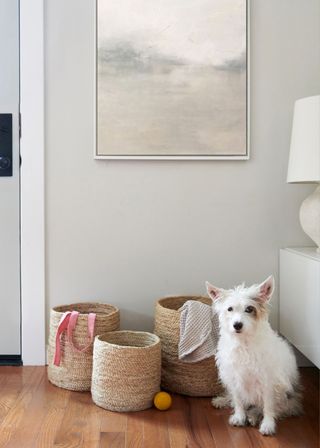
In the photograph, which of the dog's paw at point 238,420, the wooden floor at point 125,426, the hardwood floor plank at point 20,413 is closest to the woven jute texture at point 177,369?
the wooden floor at point 125,426

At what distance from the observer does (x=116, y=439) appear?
1.67m

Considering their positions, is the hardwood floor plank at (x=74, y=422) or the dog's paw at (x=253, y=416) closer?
the hardwood floor plank at (x=74, y=422)

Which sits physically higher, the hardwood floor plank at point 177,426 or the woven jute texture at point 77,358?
the woven jute texture at point 77,358

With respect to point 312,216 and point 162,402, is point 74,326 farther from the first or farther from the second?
point 312,216

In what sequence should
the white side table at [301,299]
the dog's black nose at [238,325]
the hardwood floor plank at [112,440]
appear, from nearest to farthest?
the hardwood floor plank at [112,440] → the dog's black nose at [238,325] → the white side table at [301,299]

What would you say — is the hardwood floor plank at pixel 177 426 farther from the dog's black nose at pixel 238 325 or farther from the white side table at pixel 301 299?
the white side table at pixel 301 299

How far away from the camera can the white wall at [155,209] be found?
2.41m

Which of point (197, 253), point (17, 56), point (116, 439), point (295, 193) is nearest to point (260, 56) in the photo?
point (295, 193)


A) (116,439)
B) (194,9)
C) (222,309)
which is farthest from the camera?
(194,9)

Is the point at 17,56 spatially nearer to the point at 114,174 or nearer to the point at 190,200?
the point at 114,174

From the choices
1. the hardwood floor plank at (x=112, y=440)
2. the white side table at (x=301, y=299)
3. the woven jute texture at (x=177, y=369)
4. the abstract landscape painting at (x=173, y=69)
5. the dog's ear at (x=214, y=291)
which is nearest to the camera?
the hardwood floor plank at (x=112, y=440)

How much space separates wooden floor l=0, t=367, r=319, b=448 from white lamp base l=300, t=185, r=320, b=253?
28.4 inches

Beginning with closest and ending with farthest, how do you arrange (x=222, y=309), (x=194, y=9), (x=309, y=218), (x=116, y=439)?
(x=116, y=439) → (x=222, y=309) → (x=309, y=218) → (x=194, y=9)

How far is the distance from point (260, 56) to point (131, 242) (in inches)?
45.2
